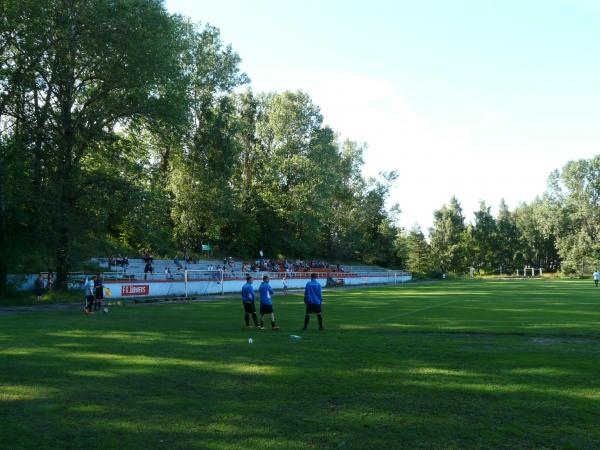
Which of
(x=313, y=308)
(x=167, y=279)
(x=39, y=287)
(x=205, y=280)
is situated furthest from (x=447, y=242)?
(x=313, y=308)

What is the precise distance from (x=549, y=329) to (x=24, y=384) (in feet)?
49.6

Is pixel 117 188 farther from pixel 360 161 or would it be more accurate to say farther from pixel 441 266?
pixel 441 266

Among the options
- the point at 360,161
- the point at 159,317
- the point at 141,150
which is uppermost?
the point at 360,161

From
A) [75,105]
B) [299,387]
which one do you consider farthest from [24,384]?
[75,105]

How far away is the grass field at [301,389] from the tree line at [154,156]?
16.6 meters

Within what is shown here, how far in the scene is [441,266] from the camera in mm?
110938

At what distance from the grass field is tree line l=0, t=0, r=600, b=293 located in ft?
54.6

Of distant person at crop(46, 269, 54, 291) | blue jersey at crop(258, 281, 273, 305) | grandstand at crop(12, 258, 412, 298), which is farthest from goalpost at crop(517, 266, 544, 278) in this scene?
blue jersey at crop(258, 281, 273, 305)

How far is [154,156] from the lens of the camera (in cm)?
5781

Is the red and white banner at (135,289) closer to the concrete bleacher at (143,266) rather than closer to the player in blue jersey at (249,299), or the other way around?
the concrete bleacher at (143,266)

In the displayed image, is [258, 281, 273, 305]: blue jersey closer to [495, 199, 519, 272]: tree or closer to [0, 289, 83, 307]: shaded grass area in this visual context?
[0, 289, 83, 307]: shaded grass area

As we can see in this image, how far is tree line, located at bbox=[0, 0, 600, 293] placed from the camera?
3148 cm

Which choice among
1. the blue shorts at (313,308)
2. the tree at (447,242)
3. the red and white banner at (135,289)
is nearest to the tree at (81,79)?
the red and white banner at (135,289)

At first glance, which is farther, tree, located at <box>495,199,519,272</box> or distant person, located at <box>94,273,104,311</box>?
tree, located at <box>495,199,519,272</box>
